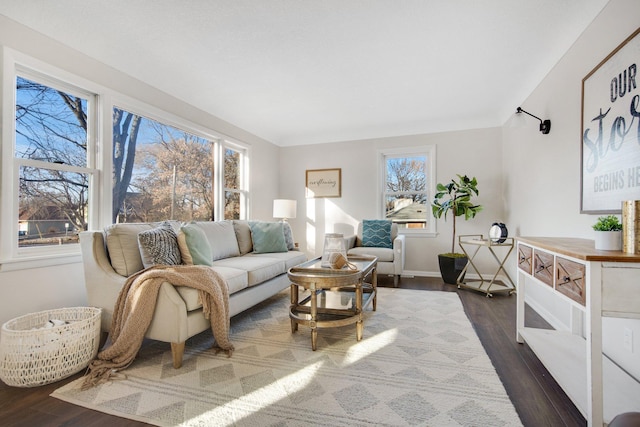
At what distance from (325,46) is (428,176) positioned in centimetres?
311

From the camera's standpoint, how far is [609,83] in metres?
1.93

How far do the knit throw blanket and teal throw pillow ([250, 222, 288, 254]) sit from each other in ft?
5.19

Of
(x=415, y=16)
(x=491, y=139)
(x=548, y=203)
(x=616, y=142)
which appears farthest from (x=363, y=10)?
(x=491, y=139)

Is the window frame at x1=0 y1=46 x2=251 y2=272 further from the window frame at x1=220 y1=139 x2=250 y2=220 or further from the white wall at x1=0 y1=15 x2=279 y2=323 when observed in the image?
the window frame at x1=220 y1=139 x2=250 y2=220

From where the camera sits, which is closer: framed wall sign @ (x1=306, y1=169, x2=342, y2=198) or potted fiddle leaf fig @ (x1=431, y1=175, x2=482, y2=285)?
potted fiddle leaf fig @ (x1=431, y1=175, x2=482, y2=285)

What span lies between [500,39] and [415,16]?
2.83 ft

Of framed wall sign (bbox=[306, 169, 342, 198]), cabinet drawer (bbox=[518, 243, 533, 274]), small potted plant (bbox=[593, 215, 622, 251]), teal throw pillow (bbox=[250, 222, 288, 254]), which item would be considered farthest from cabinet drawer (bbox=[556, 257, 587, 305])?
framed wall sign (bbox=[306, 169, 342, 198])

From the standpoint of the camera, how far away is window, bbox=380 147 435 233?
509 centimetres

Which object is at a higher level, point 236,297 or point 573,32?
point 573,32

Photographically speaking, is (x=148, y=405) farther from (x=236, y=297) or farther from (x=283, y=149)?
(x=283, y=149)

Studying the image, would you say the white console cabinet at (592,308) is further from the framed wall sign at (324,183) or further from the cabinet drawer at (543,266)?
the framed wall sign at (324,183)

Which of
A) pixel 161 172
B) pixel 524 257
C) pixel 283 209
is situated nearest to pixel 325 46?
pixel 161 172

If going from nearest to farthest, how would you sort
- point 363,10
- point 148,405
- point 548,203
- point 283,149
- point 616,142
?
point 148,405, point 616,142, point 363,10, point 548,203, point 283,149

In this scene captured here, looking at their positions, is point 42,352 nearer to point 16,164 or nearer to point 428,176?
point 16,164
